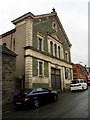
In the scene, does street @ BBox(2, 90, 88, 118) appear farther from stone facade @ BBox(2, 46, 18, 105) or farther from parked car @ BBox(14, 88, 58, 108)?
stone facade @ BBox(2, 46, 18, 105)

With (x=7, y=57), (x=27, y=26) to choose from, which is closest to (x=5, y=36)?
(x=27, y=26)

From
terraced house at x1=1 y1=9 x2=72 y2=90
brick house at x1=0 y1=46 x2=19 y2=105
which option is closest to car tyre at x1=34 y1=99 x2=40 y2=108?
brick house at x1=0 y1=46 x2=19 y2=105

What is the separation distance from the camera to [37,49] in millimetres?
18000

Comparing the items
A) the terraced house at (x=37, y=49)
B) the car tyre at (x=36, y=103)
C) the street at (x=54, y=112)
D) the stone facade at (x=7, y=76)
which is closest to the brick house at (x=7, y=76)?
the stone facade at (x=7, y=76)

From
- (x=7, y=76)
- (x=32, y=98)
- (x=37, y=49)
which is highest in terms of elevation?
(x=37, y=49)

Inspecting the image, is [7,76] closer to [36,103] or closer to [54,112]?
[36,103]

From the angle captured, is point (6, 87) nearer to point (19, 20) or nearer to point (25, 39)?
point (25, 39)

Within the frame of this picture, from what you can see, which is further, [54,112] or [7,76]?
[7,76]

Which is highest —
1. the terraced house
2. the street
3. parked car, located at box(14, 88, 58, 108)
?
the terraced house

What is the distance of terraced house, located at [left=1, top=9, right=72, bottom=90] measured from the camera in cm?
1659

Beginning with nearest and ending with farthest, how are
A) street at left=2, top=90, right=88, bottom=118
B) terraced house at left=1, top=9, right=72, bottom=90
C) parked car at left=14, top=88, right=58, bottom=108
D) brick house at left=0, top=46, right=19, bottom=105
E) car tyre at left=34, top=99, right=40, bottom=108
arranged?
1. street at left=2, top=90, right=88, bottom=118
2. parked car at left=14, top=88, right=58, bottom=108
3. car tyre at left=34, top=99, right=40, bottom=108
4. brick house at left=0, top=46, right=19, bottom=105
5. terraced house at left=1, top=9, right=72, bottom=90

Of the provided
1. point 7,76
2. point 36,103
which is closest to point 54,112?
point 36,103

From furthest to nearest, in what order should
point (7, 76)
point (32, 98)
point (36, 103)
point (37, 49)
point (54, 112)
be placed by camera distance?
point (37, 49), point (7, 76), point (36, 103), point (32, 98), point (54, 112)

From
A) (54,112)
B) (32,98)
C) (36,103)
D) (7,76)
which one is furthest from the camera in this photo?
(7,76)
